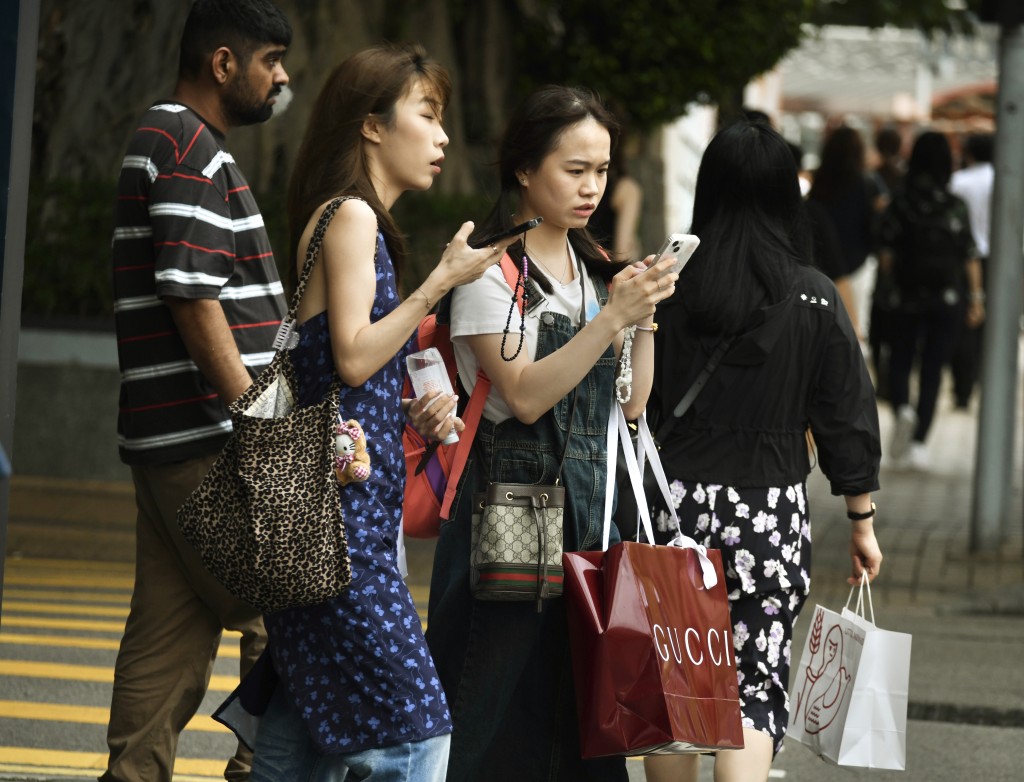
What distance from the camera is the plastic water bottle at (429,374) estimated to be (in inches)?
139

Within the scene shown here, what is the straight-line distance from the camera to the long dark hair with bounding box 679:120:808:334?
398 cm

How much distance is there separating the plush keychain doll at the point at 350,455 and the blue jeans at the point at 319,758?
19.5 inches

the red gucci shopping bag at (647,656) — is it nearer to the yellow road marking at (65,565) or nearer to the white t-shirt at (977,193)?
the yellow road marking at (65,565)

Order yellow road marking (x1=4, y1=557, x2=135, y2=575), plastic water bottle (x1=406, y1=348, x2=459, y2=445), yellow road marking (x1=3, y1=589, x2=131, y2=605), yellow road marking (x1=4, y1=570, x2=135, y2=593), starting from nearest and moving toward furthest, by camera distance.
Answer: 1. plastic water bottle (x1=406, y1=348, x2=459, y2=445)
2. yellow road marking (x1=3, y1=589, x2=131, y2=605)
3. yellow road marking (x1=4, y1=570, x2=135, y2=593)
4. yellow road marking (x1=4, y1=557, x2=135, y2=575)

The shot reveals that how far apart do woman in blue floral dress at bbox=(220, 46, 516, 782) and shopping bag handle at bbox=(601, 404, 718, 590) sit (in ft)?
1.45

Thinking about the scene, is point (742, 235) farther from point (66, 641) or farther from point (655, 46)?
point (655, 46)

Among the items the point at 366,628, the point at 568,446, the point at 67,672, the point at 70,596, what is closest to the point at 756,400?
the point at 568,446

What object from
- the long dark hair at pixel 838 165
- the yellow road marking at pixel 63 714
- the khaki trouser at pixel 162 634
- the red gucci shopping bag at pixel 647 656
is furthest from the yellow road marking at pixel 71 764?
the long dark hair at pixel 838 165

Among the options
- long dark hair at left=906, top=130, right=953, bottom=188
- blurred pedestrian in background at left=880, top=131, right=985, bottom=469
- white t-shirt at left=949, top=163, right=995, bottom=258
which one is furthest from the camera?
white t-shirt at left=949, top=163, right=995, bottom=258

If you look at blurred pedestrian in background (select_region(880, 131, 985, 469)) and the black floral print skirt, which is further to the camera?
blurred pedestrian in background (select_region(880, 131, 985, 469))

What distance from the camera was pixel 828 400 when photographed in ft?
13.4

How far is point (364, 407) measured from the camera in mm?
3271

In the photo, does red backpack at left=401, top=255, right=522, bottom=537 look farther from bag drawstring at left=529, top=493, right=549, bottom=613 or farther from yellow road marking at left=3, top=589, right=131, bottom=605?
yellow road marking at left=3, top=589, right=131, bottom=605

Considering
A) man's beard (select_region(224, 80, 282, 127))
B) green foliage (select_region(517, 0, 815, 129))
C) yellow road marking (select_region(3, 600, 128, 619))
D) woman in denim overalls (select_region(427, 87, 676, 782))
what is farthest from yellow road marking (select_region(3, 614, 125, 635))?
green foliage (select_region(517, 0, 815, 129))
